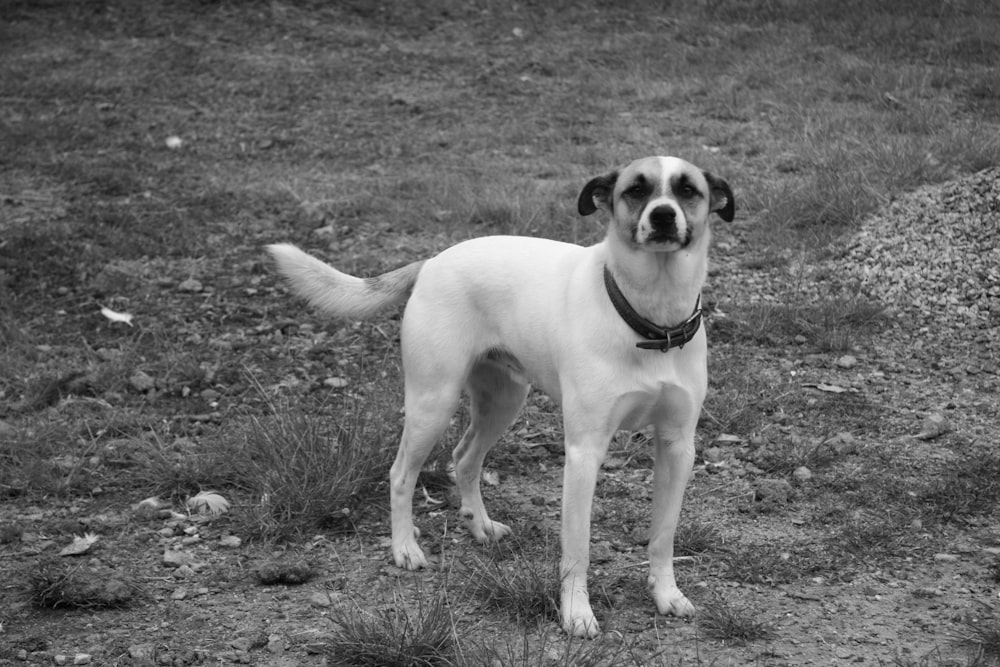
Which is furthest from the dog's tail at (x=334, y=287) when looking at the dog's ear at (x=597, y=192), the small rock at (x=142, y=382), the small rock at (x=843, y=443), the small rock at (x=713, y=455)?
the small rock at (x=843, y=443)

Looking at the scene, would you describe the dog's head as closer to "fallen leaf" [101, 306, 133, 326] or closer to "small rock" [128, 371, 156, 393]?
"small rock" [128, 371, 156, 393]

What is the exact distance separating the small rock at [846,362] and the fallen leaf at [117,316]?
3.61m

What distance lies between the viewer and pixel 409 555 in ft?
13.0

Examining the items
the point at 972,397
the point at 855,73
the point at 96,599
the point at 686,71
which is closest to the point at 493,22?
the point at 686,71

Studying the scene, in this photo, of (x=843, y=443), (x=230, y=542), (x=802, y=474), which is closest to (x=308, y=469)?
(x=230, y=542)

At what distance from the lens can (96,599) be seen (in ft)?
12.0

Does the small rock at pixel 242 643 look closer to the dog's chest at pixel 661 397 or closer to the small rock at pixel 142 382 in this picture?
the dog's chest at pixel 661 397

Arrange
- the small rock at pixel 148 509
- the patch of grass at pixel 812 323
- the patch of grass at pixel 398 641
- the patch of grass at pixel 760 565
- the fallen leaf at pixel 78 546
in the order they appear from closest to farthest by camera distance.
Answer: the patch of grass at pixel 398 641
the patch of grass at pixel 760 565
the fallen leaf at pixel 78 546
the small rock at pixel 148 509
the patch of grass at pixel 812 323

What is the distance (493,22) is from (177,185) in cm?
506

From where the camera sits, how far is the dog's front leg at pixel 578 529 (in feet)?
11.1

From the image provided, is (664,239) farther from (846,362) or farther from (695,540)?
(846,362)

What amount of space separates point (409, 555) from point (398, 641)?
Answer: 0.82 m

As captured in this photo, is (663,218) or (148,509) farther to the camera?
(148,509)

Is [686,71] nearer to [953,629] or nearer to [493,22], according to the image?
[493,22]
